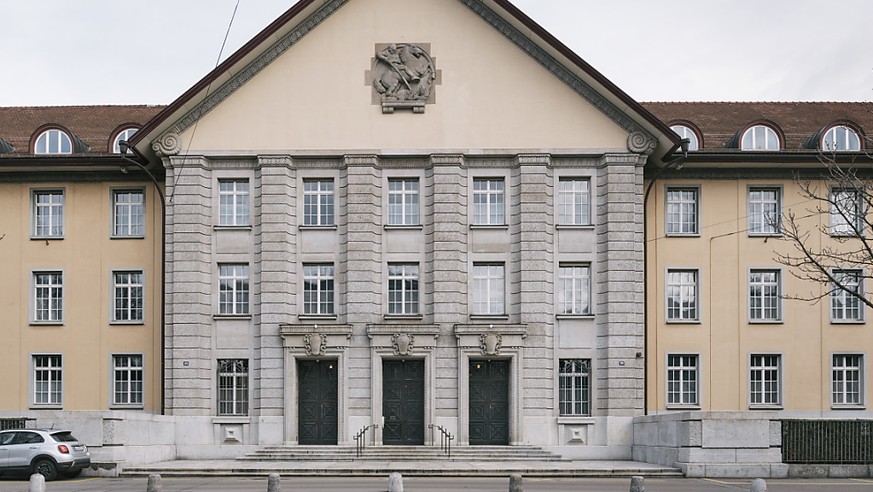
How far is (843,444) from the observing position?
28031 millimetres

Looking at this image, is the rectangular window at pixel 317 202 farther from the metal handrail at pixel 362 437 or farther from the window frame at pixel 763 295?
the window frame at pixel 763 295

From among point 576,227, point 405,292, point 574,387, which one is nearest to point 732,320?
point 574,387

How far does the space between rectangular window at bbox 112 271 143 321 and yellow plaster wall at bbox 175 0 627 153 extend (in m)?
5.41

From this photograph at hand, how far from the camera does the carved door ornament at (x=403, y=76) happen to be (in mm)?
34875

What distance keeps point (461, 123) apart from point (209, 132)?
27.9ft

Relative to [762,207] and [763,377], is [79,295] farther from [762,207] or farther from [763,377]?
[762,207]

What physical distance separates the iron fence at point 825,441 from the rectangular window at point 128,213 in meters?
22.7

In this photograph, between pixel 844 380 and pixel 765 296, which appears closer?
pixel 844 380

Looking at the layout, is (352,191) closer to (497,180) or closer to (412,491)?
(497,180)

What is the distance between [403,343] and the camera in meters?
34.2

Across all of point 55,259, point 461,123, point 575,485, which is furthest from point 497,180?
point 55,259

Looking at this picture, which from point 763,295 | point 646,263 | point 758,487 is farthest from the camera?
point 763,295

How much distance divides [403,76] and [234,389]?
11913 mm

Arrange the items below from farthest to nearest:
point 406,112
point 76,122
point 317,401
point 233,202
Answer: point 76,122 → point 233,202 → point 406,112 → point 317,401
